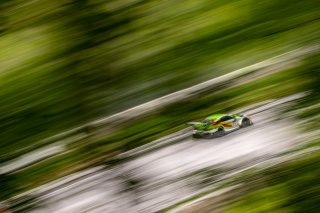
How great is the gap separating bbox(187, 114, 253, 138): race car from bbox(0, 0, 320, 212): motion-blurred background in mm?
14

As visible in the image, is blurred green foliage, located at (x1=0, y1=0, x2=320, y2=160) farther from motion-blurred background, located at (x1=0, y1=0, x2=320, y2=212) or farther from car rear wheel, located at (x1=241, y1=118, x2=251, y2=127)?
car rear wheel, located at (x1=241, y1=118, x2=251, y2=127)

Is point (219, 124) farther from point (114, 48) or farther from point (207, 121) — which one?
point (114, 48)

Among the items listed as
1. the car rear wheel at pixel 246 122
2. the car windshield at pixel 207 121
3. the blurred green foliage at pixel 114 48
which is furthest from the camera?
the car rear wheel at pixel 246 122

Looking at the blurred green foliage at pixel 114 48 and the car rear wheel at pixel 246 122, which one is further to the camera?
the car rear wheel at pixel 246 122

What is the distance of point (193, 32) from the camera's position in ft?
1.89

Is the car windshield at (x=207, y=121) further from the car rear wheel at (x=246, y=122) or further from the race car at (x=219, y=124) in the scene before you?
the car rear wheel at (x=246, y=122)

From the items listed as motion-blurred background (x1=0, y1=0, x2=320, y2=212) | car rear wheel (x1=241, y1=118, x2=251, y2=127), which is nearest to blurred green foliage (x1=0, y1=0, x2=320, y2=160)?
motion-blurred background (x1=0, y1=0, x2=320, y2=212)

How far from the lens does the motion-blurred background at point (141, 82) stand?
0.50 metres

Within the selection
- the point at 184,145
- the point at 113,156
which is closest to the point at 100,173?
the point at 113,156

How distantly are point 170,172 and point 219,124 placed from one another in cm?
11

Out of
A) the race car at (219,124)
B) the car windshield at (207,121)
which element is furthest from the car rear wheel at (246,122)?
the car windshield at (207,121)

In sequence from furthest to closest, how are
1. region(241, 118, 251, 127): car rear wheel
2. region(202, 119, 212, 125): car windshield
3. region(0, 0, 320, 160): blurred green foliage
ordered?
region(241, 118, 251, 127): car rear wheel → region(202, 119, 212, 125): car windshield → region(0, 0, 320, 160): blurred green foliage

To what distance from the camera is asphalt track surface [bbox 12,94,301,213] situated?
643 mm

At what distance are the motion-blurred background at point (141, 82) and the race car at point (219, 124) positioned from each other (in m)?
0.01
